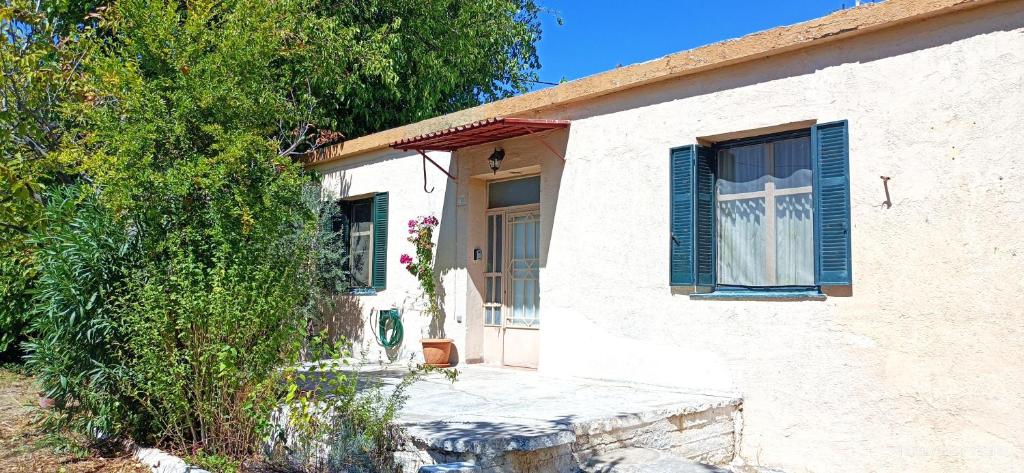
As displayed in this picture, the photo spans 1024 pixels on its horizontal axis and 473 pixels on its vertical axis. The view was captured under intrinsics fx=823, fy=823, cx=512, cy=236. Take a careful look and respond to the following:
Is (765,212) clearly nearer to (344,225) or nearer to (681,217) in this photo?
(681,217)

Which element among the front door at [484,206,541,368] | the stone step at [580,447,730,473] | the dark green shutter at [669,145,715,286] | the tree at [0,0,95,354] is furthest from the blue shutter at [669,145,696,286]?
the tree at [0,0,95,354]

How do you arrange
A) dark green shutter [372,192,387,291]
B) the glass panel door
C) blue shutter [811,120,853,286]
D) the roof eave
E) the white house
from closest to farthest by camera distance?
the white house < the roof eave < blue shutter [811,120,853,286] < the glass panel door < dark green shutter [372,192,387,291]

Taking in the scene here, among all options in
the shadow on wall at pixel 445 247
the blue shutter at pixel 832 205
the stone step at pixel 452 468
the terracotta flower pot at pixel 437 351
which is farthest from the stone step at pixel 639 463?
the shadow on wall at pixel 445 247

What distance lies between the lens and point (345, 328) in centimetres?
1077

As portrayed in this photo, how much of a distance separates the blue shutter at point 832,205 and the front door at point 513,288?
3249 millimetres

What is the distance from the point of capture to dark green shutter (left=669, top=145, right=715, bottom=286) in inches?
263

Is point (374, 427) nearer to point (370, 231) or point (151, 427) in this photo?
point (151, 427)

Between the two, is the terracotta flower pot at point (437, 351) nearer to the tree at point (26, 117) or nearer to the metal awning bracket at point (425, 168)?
the metal awning bracket at point (425, 168)

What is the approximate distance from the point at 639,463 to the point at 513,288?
401 centimetres

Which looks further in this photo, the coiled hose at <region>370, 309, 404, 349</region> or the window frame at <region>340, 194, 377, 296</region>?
the window frame at <region>340, 194, 377, 296</region>

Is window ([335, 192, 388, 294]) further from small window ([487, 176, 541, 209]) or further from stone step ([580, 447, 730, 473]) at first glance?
stone step ([580, 447, 730, 473])

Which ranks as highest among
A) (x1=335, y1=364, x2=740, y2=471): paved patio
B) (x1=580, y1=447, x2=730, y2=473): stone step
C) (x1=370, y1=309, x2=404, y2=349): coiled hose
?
(x1=370, y1=309, x2=404, y2=349): coiled hose

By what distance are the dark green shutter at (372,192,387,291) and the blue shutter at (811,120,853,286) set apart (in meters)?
5.66

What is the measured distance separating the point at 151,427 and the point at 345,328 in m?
4.57
